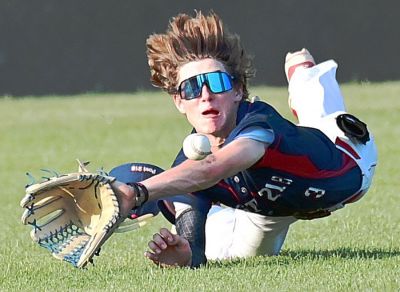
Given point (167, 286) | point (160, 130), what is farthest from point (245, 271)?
point (160, 130)

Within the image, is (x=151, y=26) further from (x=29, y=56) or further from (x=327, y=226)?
(x=327, y=226)

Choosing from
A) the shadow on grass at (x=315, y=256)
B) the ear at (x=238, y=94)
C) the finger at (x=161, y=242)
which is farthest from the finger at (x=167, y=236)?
the ear at (x=238, y=94)

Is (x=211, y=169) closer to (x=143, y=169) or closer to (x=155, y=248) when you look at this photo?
(x=155, y=248)

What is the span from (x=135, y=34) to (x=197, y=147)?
16308 mm

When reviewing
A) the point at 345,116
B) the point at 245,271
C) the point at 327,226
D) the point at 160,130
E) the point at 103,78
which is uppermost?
the point at 345,116

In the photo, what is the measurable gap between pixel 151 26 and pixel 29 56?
212 centimetres

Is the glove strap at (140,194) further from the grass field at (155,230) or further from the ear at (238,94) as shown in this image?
the ear at (238,94)

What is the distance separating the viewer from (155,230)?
6898 mm

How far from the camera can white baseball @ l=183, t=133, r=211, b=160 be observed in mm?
4527

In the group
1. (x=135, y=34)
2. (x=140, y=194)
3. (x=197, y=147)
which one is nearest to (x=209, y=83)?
(x=197, y=147)

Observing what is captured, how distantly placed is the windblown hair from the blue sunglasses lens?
2.9 inches

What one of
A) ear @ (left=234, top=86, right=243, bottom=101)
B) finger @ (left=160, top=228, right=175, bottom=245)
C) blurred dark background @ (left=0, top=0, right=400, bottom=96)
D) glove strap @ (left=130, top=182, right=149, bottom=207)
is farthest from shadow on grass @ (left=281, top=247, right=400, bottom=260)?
blurred dark background @ (left=0, top=0, right=400, bottom=96)

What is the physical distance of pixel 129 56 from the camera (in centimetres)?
2064

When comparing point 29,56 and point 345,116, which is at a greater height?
point 345,116
